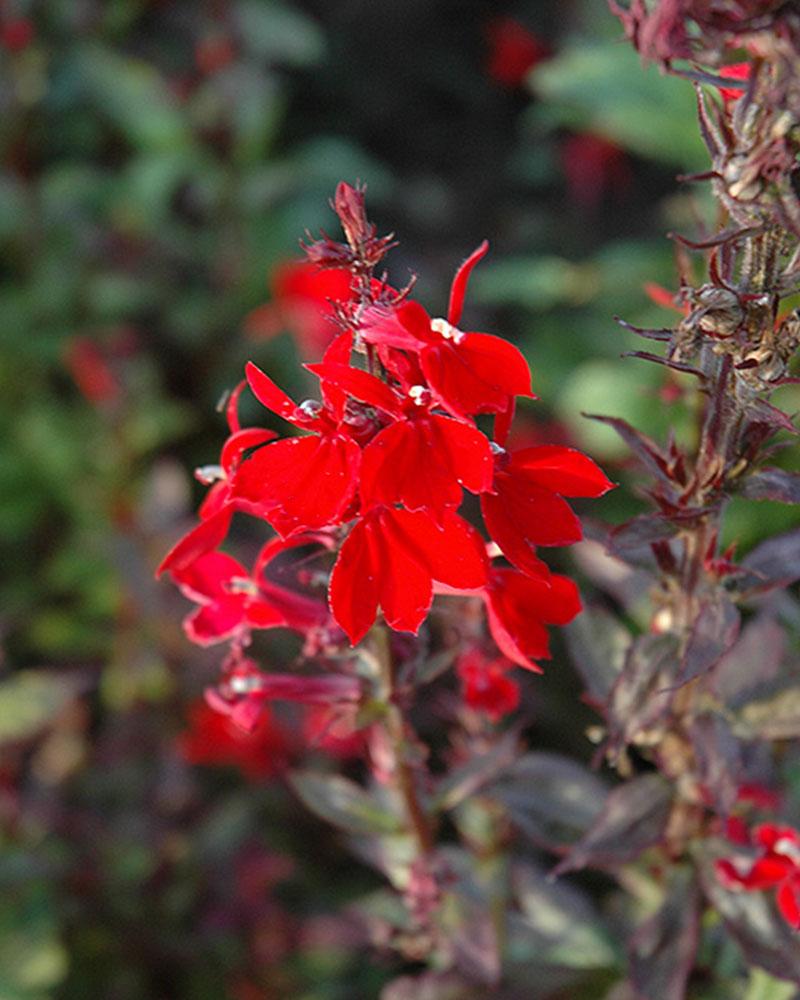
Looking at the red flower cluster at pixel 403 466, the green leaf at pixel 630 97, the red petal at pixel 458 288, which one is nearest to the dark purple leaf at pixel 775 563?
the red flower cluster at pixel 403 466

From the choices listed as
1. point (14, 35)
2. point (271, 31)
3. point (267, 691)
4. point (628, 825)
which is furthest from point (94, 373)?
point (628, 825)

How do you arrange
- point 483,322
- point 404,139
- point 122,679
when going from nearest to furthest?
1. point 122,679
2. point 483,322
3. point 404,139

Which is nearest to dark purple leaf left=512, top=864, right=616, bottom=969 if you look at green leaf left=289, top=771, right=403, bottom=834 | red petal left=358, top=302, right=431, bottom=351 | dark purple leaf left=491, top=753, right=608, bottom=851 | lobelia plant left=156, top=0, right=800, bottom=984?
lobelia plant left=156, top=0, right=800, bottom=984

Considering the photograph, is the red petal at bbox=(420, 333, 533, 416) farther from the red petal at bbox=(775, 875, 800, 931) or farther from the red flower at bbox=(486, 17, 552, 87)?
the red flower at bbox=(486, 17, 552, 87)

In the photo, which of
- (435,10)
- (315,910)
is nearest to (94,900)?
(315,910)

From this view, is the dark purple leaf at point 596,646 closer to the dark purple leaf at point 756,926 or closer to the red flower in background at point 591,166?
the dark purple leaf at point 756,926

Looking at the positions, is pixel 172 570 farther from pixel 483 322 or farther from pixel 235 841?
pixel 483 322

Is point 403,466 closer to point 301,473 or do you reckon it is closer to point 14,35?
point 301,473
